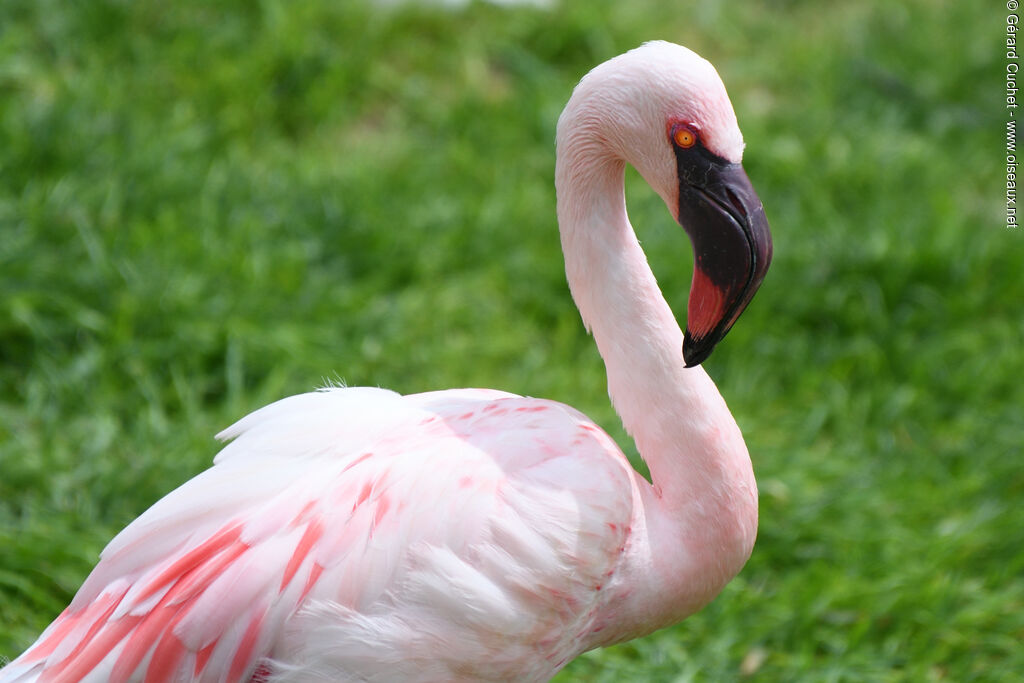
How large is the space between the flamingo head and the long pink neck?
0.45 feet

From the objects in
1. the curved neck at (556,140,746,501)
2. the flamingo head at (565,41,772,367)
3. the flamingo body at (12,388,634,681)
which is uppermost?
the flamingo head at (565,41,772,367)

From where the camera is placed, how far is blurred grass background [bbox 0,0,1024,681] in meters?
2.99

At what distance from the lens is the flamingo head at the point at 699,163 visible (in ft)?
6.56

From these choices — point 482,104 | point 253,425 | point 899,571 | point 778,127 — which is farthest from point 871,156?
point 253,425

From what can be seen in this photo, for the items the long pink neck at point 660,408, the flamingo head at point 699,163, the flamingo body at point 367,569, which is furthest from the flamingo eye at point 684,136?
the flamingo body at point 367,569

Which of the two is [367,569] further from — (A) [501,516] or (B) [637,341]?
(B) [637,341]

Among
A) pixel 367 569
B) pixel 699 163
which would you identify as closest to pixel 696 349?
pixel 699 163

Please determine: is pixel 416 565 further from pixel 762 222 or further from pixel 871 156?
pixel 871 156

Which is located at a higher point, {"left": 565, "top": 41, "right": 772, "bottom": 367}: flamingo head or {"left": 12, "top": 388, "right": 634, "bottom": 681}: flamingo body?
{"left": 565, "top": 41, "right": 772, "bottom": 367}: flamingo head

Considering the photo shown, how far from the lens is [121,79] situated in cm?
420

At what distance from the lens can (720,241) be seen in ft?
6.64

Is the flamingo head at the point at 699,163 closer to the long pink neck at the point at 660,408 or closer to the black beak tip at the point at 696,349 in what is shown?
the black beak tip at the point at 696,349

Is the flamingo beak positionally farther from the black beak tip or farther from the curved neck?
the curved neck

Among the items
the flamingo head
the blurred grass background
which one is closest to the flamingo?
the flamingo head
